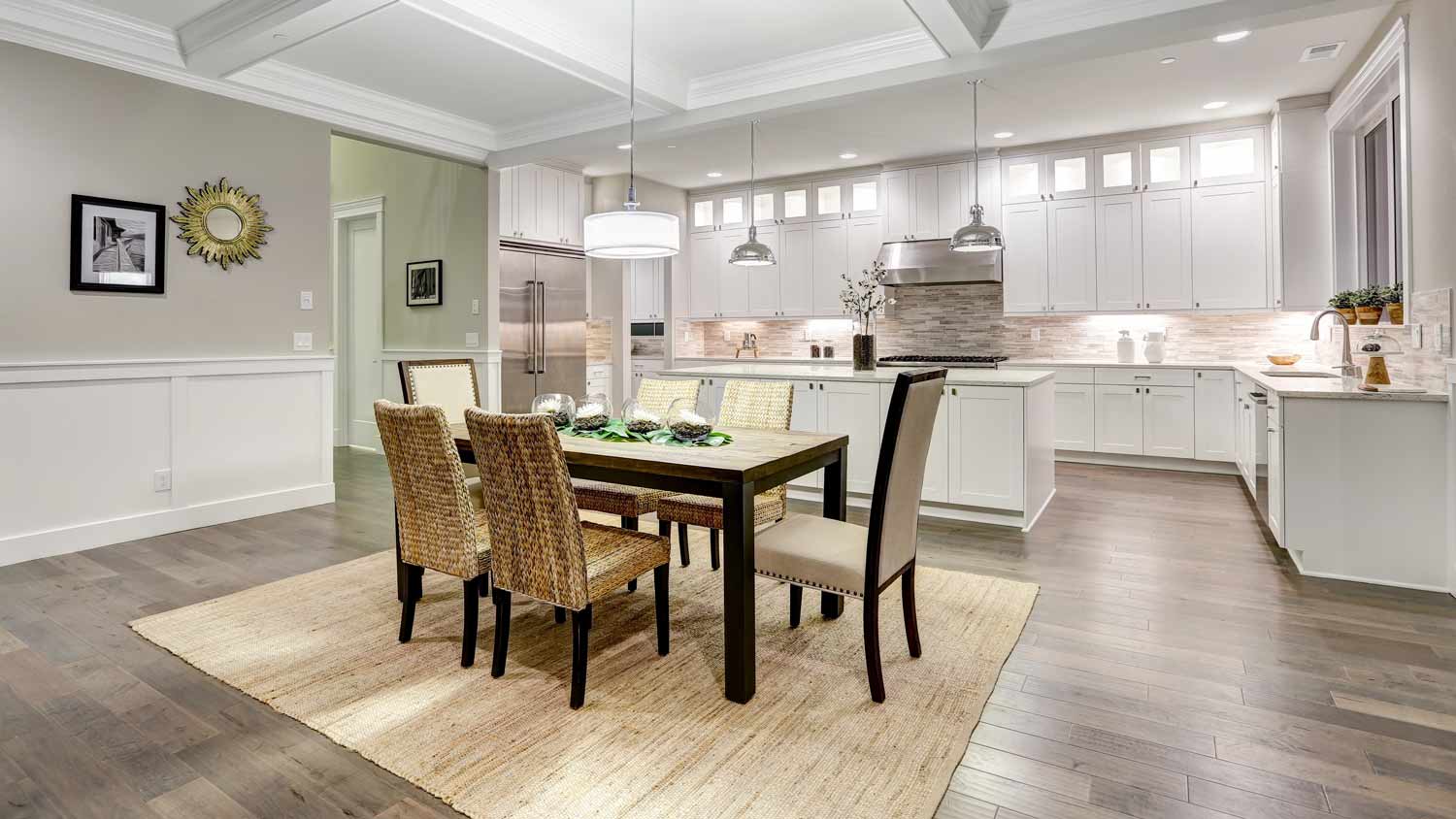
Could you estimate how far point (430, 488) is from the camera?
7.95 feet

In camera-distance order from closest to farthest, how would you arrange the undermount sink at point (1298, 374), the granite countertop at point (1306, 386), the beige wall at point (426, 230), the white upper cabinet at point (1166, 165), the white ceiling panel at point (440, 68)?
the granite countertop at point (1306, 386) → the white ceiling panel at point (440, 68) → the undermount sink at point (1298, 374) → the white upper cabinet at point (1166, 165) → the beige wall at point (426, 230)

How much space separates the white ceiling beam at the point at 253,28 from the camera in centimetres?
339

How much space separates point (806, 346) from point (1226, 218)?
392 cm

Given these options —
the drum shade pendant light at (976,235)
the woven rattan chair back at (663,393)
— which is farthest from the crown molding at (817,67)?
the woven rattan chair back at (663,393)

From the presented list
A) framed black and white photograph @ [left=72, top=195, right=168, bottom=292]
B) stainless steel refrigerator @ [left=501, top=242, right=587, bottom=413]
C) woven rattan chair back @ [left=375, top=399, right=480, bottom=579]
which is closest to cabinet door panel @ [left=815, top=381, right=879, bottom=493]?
woven rattan chair back @ [left=375, top=399, right=480, bottom=579]

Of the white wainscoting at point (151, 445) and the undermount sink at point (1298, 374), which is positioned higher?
the undermount sink at point (1298, 374)

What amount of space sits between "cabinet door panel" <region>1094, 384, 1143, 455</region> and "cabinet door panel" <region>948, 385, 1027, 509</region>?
2.52 m

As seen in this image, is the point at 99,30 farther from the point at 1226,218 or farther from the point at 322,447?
the point at 1226,218

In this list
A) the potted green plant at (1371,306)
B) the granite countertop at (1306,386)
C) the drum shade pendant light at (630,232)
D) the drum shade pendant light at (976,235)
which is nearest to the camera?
the drum shade pendant light at (630,232)

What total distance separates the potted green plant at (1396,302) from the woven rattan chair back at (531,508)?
4.12 meters

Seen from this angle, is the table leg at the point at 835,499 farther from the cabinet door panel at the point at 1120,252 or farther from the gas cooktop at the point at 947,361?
the cabinet door panel at the point at 1120,252

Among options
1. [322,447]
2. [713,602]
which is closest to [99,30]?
[322,447]

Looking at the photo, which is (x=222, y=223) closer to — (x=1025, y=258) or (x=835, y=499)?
(x=835, y=499)

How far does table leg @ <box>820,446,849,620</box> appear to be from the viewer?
2.82m
